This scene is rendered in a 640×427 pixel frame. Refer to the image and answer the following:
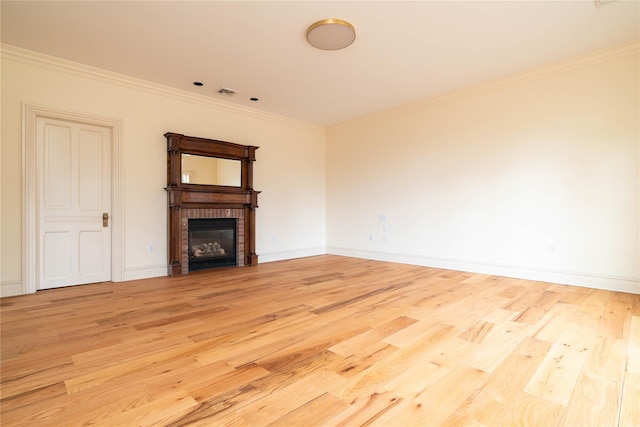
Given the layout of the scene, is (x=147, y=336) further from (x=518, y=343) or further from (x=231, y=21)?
(x=231, y=21)

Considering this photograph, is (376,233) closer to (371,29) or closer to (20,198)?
(371,29)

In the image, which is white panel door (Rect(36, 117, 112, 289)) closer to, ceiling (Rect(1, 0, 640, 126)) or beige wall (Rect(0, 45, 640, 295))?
beige wall (Rect(0, 45, 640, 295))

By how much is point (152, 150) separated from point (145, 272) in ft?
5.86

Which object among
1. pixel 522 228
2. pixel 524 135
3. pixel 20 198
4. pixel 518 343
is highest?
pixel 524 135

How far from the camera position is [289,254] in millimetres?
6223

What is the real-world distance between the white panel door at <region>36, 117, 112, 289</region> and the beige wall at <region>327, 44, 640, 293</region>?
14.5 feet

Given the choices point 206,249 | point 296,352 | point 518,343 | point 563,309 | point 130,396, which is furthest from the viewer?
point 206,249

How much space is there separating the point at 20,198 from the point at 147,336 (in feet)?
8.80

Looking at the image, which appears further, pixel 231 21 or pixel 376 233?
pixel 376 233


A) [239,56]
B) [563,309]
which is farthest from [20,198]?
[563,309]

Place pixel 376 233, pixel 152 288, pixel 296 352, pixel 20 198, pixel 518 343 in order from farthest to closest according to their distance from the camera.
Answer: pixel 376 233 → pixel 152 288 → pixel 20 198 → pixel 518 343 → pixel 296 352

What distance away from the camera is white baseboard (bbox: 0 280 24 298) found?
3.42 metres

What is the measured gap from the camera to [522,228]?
14.0 ft

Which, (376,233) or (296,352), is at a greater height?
(376,233)
